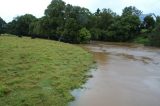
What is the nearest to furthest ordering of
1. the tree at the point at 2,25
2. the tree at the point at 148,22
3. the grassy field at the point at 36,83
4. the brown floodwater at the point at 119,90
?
1. the grassy field at the point at 36,83
2. the brown floodwater at the point at 119,90
3. the tree at the point at 148,22
4. the tree at the point at 2,25

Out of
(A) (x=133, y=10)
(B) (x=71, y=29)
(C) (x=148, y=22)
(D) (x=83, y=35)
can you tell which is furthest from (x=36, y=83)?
(A) (x=133, y=10)

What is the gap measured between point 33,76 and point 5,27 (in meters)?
41.8

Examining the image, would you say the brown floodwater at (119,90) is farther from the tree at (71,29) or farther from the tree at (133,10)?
the tree at (133,10)

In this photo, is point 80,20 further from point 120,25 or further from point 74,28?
point 120,25

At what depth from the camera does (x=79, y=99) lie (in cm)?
790

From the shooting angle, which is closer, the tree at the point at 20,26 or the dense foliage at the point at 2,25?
the tree at the point at 20,26

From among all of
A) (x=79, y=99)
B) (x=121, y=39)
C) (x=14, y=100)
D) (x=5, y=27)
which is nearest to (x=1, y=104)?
(x=14, y=100)

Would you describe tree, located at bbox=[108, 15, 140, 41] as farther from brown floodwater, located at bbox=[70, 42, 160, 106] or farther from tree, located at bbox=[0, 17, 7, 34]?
brown floodwater, located at bbox=[70, 42, 160, 106]

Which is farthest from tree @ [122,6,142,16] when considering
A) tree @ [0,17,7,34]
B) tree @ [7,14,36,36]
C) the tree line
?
tree @ [0,17,7,34]

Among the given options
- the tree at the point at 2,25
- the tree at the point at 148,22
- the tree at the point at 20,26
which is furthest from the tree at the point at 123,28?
the tree at the point at 2,25

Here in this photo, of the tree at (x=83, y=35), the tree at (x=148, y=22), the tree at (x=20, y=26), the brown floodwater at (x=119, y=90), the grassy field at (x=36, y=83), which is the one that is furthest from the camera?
the tree at (x=148, y=22)

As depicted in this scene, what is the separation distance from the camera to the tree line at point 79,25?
3447 centimetres

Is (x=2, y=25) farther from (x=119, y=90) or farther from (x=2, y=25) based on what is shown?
(x=119, y=90)

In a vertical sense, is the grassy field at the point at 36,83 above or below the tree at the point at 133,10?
below
